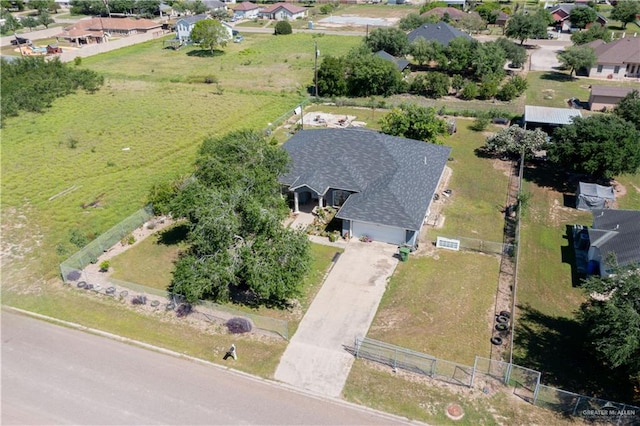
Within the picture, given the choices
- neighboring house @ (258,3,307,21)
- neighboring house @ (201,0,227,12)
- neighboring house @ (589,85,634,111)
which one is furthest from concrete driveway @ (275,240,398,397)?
neighboring house @ (201,0,227,12)

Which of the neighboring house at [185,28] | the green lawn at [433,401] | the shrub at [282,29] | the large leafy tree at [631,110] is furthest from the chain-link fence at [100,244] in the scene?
the shrub at [282,29]

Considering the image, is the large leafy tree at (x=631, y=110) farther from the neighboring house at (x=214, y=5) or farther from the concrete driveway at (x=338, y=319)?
Result: the neighboring house at (x=214, y=5)

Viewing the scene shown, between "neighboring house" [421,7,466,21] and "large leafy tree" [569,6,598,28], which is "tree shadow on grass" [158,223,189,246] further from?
"large leafy tree" [569,6,598,28]

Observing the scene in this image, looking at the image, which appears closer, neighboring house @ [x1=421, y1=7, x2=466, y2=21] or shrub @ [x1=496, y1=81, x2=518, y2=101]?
shrub @ [x1=496, y1=81, x2=518, y2=101]

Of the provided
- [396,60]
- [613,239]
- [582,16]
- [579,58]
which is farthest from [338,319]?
[582,16]

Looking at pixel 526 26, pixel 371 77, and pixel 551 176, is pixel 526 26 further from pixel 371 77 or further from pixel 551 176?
pixel 551 176

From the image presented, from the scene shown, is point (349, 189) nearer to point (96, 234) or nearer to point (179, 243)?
point (179, 243)

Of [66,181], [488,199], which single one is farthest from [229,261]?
[66,181]
